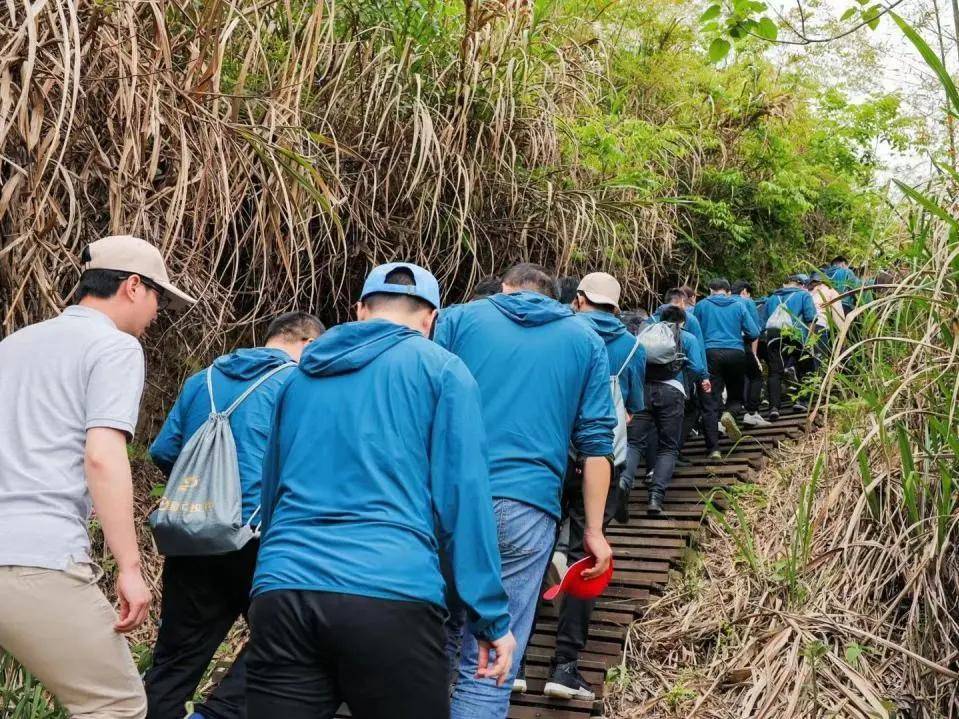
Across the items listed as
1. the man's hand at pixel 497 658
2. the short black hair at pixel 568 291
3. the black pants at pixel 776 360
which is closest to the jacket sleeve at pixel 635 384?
the short black hair at pixel 568 291

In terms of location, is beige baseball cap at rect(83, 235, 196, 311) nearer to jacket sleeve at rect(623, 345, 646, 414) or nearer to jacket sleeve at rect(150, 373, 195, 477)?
jacket sleeve at rect(150, 373, 195, 477)

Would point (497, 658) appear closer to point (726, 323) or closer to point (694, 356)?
point (694, 356)

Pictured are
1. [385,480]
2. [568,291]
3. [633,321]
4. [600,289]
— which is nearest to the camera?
[385,480]

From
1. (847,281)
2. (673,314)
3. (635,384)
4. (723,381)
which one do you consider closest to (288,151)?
(635,384)

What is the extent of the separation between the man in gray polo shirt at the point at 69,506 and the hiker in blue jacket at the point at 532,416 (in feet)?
3.77

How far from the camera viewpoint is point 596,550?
373 centimetres

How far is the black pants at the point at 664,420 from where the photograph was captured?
7539 millimetres

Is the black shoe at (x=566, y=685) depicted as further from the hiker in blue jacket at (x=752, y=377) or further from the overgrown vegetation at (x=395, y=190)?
the hiker in blue jacket at (x=752, y=377)

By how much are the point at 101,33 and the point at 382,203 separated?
2928mm

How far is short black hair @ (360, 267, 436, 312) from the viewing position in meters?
2.89

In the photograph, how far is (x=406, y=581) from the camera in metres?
2.43

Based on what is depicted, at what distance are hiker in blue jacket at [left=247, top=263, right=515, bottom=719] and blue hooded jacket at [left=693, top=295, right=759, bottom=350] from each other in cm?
707

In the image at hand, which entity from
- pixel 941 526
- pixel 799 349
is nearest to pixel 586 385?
pixel 941 526

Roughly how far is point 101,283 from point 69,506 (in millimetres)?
697
